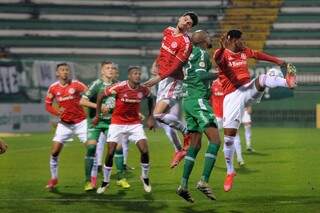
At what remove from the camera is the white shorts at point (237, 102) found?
11.5 meters

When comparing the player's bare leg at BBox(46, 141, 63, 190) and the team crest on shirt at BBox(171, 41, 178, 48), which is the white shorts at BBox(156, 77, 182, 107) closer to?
the team crest on shirt at BBox(171, 41, 178, 48)

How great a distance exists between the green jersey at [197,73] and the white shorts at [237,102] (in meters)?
1.06

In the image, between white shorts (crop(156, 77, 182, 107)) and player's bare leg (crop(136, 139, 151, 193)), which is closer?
player's bare leg (crop(136, 139, 151, 193))

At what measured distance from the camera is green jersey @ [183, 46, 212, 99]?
1053 cm

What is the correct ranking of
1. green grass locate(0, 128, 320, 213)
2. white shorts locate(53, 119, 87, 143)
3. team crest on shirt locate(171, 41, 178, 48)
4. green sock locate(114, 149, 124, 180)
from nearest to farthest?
green grass locate(0, 128, 320, 213)
team crest on shirt locate(171, 41, 178, 48)
green sock locate(114, 149, 124, 180)
white shorts locate(53, 119, 87, 143)

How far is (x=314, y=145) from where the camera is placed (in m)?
21.6

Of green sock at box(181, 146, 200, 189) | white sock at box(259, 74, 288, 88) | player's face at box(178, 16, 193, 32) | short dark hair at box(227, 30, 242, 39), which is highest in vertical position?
player's face at box(178, 16, 193, 32)

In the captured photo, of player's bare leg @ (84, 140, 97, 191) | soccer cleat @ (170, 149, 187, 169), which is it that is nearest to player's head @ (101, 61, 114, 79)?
player's bare leg @ (84, 140, 97, 191)

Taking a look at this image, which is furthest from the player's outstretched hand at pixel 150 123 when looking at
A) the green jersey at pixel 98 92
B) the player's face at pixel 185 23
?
the player's face at pixel 185 23

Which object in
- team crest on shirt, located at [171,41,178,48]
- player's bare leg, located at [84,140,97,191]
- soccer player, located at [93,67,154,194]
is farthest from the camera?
player's bare leg, located at [84,140,97,191]

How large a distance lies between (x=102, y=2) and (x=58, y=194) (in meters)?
30.7

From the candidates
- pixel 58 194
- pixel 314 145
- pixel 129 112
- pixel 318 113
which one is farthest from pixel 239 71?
pixel 318 113

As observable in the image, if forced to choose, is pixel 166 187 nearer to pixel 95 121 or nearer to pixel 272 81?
pixel 95 121

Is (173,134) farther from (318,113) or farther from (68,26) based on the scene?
(68,26)
